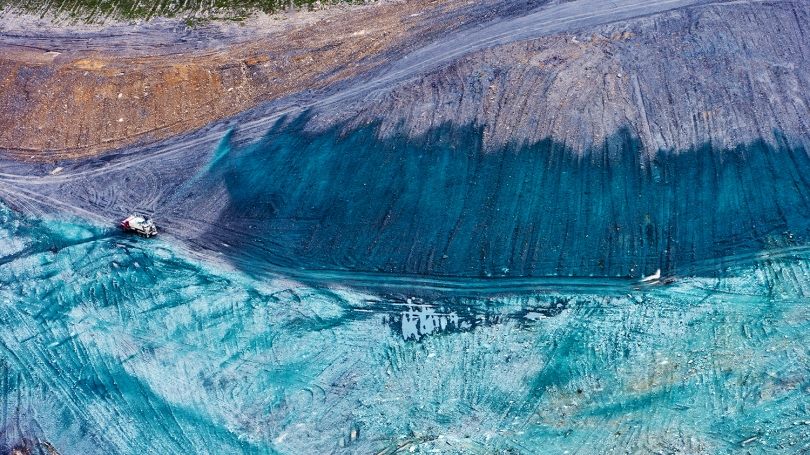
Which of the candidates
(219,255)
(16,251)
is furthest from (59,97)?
(219,255)

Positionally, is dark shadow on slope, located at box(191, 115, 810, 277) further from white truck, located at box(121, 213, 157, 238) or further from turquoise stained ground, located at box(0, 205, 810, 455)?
white truck, located at box(121, 213, 157, 238)

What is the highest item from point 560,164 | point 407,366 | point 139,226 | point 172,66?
point 172,66

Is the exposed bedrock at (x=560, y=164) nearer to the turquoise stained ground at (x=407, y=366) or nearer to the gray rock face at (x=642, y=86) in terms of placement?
the gray rock face at (x=642, y=86)

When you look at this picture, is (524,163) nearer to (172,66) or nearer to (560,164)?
(560,164)

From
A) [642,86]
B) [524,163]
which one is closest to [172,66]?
[524,163]

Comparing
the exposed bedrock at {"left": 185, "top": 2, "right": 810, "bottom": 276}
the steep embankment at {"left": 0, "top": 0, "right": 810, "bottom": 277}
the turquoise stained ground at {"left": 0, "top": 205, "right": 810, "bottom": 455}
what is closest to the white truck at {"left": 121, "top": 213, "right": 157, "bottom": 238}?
the steep embankment at {"left": 0, "top": 0, "right": 810, "bottom": 277}

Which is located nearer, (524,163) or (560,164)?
(560,164)

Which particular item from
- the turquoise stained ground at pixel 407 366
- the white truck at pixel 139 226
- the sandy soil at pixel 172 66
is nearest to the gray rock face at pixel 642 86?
the sandy soil at pixel 172 66
